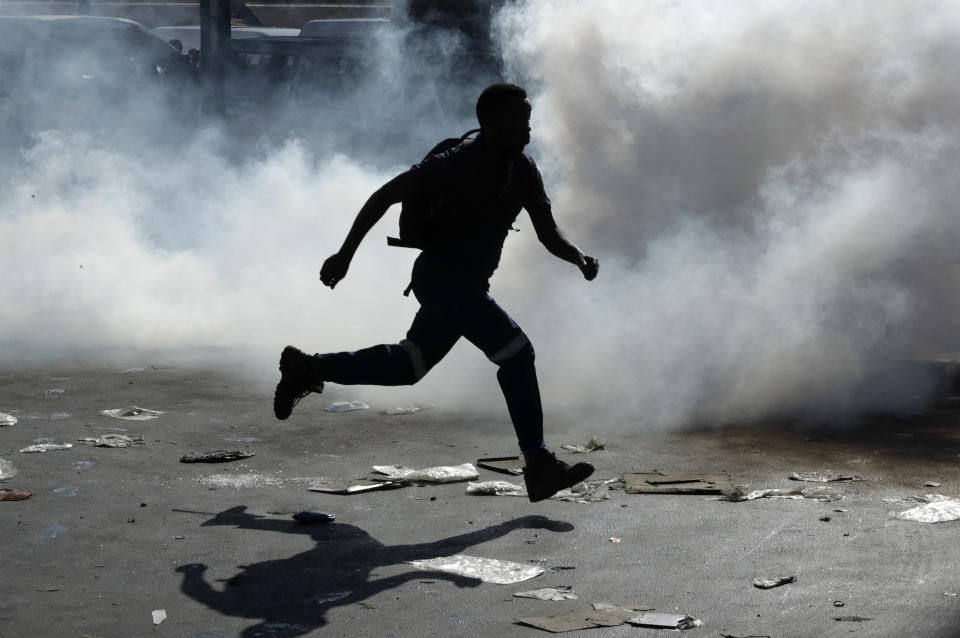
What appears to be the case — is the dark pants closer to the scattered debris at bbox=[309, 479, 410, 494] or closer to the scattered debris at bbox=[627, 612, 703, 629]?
the scattered debris at bbox=[309, 479, 410, 494]

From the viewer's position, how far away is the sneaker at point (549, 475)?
13.6ft

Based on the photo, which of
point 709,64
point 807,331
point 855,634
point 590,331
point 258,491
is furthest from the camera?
point 709,64

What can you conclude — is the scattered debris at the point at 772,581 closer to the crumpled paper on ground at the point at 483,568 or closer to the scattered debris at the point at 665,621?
the scattered debris at the point at 665,621

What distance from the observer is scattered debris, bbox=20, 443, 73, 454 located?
5.07 m

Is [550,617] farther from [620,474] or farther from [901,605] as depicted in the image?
[620,474]

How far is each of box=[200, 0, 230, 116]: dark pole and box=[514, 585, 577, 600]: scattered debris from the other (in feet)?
53.3

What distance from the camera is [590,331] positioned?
6.32 meters

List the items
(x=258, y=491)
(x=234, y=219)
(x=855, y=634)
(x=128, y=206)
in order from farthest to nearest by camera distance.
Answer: (x=128, y=206), (x=234, y=219), (x=258, y=491), (x=855, y=634)

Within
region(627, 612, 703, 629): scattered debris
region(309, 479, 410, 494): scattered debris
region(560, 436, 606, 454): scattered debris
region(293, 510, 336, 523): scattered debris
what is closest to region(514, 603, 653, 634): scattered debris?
region(627, 612, 703, 629): scattered debris

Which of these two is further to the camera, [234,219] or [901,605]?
[234,219]

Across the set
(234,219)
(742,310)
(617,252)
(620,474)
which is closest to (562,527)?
(620,474)

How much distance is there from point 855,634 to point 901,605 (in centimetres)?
26

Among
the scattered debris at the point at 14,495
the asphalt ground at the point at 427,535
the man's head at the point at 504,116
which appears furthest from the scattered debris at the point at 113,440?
the man's head at the point at 504,116

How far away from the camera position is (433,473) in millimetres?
4812
